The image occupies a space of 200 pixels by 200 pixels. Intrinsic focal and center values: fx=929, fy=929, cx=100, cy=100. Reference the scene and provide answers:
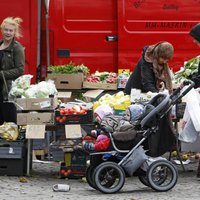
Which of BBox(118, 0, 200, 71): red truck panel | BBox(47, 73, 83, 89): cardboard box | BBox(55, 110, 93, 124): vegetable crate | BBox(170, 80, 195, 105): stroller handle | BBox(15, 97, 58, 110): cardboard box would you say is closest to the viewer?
BBox(170, 80, 195, 105): stroller handle

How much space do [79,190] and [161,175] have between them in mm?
892

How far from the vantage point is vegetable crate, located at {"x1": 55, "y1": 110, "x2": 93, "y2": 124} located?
402 inches

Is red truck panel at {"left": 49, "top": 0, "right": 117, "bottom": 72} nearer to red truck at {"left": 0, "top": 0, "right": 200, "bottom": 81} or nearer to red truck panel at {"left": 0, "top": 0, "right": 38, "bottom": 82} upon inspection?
red truck at {"left": 0, "top": 0, "right": 200, "bottom": 81}

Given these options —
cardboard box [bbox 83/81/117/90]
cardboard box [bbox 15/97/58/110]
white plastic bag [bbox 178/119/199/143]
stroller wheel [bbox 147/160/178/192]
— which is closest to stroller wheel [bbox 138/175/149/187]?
stroller wheel [bbox 147/160/178/192]

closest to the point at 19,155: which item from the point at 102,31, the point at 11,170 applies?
the point at 11,170

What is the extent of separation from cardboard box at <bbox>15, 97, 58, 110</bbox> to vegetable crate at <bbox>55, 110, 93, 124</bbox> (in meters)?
0.18

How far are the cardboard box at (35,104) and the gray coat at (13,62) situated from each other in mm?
642

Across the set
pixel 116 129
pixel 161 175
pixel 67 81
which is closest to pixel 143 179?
pixel 161 175

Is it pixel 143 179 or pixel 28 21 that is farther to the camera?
pixel 28 21

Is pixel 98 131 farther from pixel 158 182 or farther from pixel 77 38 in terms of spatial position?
pixel 77 38

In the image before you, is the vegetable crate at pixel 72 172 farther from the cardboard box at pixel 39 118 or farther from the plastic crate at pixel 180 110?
the plastic crate at pixel 180 110

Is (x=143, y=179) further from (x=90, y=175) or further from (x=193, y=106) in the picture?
(x=193, y=106)

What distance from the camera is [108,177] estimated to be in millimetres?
9312

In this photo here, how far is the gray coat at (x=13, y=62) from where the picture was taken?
10906mm
